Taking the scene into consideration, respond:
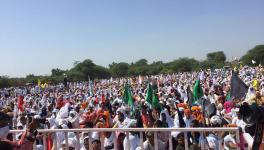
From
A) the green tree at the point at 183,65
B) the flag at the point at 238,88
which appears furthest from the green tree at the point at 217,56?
the flag at the point at 238,88

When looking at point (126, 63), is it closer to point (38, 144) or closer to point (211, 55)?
point (211, 55)

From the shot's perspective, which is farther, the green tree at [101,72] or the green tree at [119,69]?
the green tree at [119,69]

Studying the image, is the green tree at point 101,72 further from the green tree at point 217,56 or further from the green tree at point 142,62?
the green tree at point 217,56

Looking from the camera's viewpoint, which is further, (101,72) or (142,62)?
(142,62)

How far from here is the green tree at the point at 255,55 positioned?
301 feet

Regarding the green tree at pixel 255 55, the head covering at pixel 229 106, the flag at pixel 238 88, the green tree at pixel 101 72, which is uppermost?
the green tree at pixel 255 55

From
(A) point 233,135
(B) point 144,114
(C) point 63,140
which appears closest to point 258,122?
(A) point 233,135

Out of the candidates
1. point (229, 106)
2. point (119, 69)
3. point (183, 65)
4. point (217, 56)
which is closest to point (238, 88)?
point (229, 106)

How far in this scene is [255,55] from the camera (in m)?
92.6

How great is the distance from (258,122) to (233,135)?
1.78 metres

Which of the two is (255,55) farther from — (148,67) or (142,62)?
(142,62)

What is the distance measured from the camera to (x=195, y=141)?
5.42m

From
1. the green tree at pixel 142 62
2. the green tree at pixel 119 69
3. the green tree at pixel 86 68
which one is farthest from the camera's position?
the green tree at pixel 142 62

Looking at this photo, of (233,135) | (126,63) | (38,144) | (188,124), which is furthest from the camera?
(126,63)
